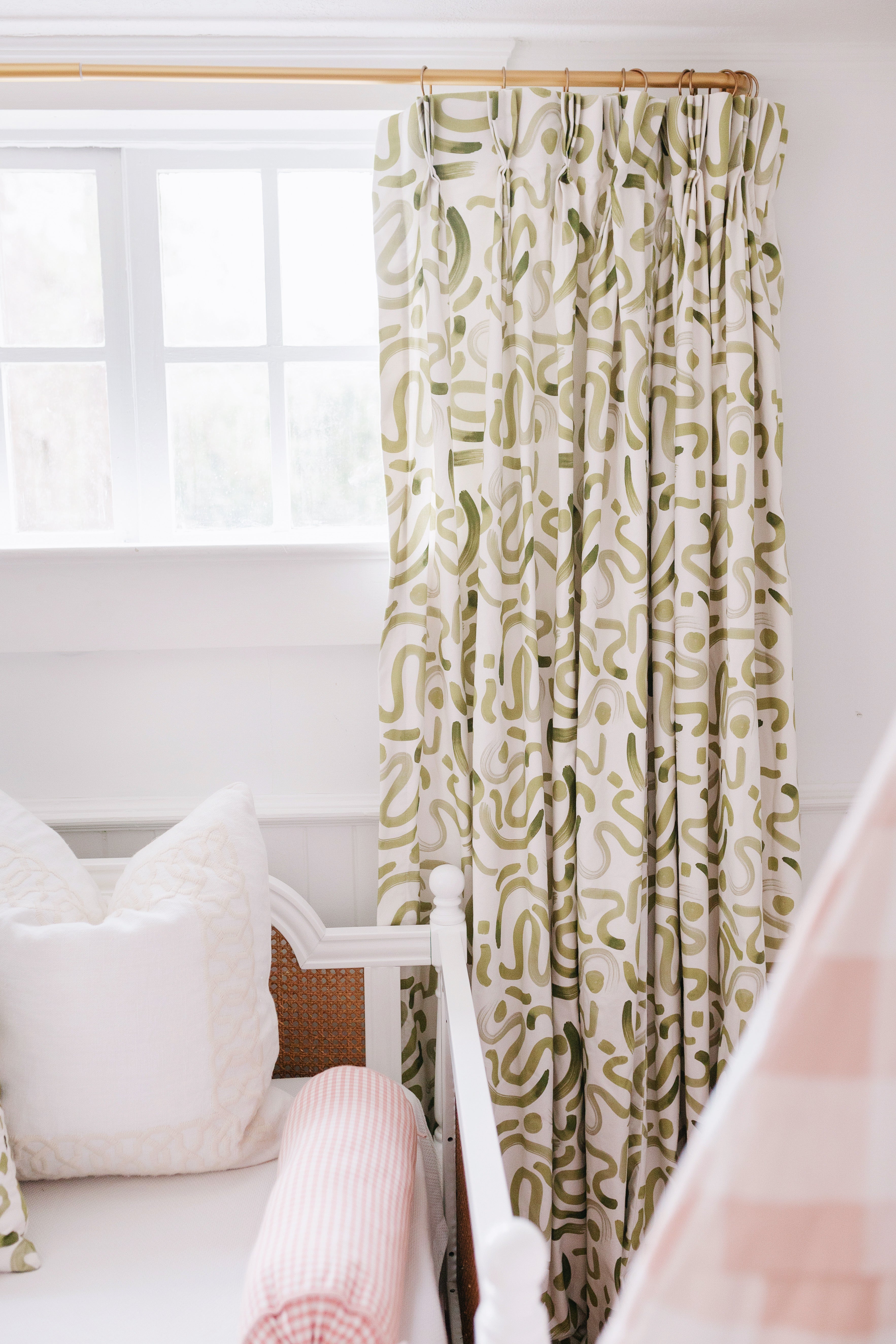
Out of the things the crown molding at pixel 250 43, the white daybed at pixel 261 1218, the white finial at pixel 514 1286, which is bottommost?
the white daybed at pixel 261 1218

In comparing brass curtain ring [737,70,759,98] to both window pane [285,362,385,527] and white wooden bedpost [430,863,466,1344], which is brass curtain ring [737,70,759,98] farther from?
white wooden bedpost [430,863,466,1344]

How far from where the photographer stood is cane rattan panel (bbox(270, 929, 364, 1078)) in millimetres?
1467

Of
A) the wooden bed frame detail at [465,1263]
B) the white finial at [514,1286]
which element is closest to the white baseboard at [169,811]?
the wooden bed frame detail at [465,1263]

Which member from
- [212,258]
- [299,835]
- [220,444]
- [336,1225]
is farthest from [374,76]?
[336,1225]

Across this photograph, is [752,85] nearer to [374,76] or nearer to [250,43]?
[374,76]

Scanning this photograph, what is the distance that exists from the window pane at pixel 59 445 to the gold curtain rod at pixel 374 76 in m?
0.44

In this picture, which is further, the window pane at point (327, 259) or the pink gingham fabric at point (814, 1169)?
the window pane at point (327, 259)

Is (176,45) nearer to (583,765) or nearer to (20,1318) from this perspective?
(583,765)

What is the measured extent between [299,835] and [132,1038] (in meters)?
0.47

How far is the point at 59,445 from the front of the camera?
1.60 metres

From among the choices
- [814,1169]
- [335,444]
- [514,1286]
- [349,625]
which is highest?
[335,444]

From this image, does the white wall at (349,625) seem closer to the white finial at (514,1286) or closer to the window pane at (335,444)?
the window pane at (335,444)

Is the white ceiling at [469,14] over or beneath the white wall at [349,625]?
over

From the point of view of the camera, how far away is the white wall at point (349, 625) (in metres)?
1.51
